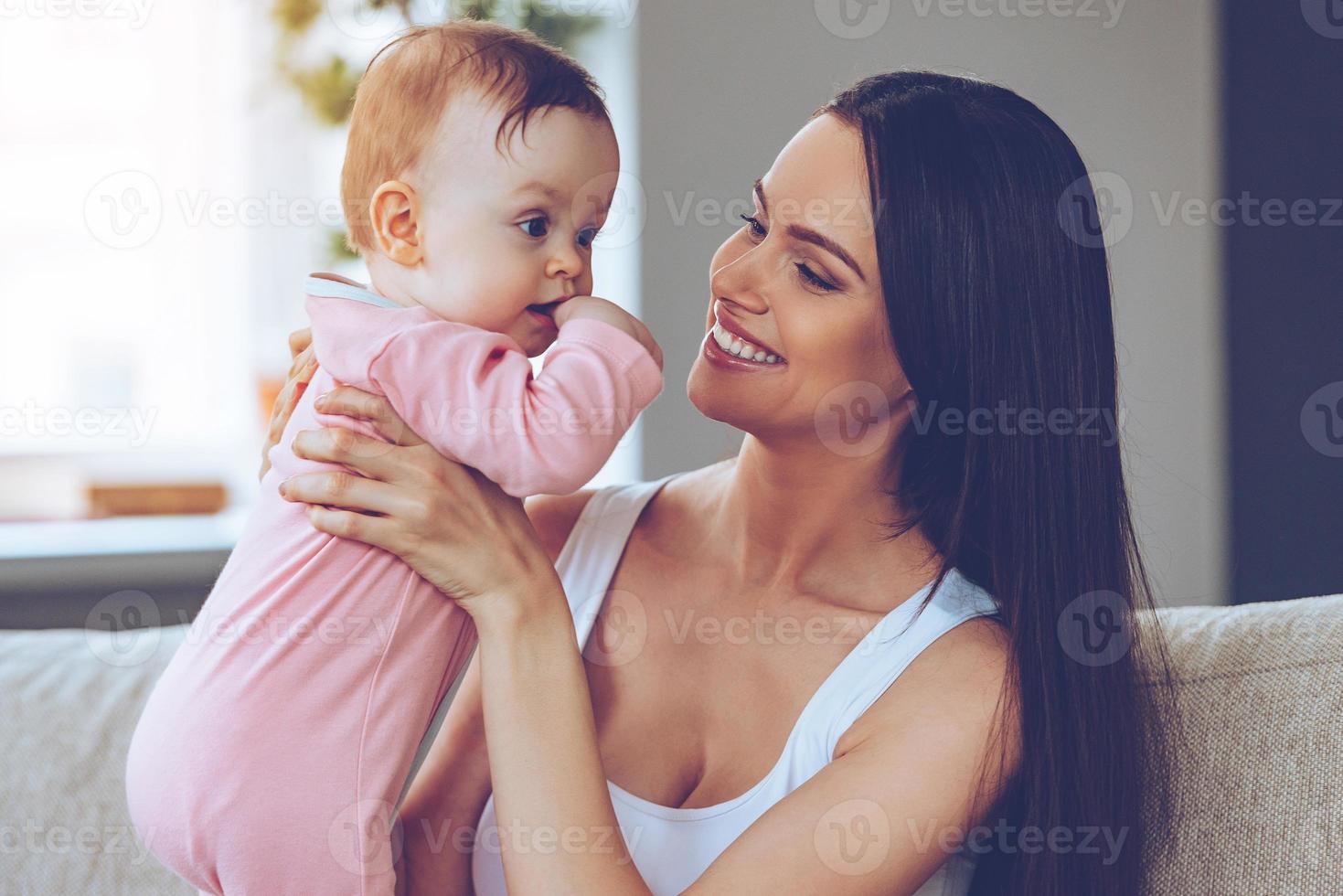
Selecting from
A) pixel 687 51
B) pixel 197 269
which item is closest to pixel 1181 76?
pixel 687 51

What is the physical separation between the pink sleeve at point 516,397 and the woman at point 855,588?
57 millimetres

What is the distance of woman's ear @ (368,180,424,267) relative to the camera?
3.70 ft

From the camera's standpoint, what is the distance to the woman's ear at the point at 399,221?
1.13 meters

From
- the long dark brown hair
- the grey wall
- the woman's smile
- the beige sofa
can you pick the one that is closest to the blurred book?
the grey wall

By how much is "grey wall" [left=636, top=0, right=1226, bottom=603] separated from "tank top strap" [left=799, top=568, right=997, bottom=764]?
191 centimetres

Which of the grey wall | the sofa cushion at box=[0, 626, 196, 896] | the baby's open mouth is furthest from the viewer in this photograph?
the grey wall

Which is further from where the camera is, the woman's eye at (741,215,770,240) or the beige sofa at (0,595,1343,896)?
the woman's eye at (741,215,770,240)

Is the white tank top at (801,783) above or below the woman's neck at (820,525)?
below

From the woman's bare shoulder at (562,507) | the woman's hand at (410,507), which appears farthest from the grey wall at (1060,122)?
the woman's hand at (410,507)

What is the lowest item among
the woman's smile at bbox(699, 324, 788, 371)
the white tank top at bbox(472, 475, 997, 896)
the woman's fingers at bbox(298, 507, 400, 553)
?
the white tank top at bbox(472, 475, 997, 896)

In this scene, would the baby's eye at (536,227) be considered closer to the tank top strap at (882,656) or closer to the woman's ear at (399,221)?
the woman's ear at (399,221)

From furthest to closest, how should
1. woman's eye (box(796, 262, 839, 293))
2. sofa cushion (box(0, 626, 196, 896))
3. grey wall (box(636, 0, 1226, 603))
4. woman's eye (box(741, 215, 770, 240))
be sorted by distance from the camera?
grey wall (box(636, 0, 1226, 603))
sofa cushion (box(0, 626, 196, 896))
woman's eye (box(741, 215, 770, 240))
woman's eye (box(796, 262, 839, 293))

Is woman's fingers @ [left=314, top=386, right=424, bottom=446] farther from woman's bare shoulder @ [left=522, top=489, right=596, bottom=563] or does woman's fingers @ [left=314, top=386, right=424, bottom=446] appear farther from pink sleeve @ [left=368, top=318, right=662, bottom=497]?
woman's bare shoulder @ [left=522, top=489, right=596, bottom=563]

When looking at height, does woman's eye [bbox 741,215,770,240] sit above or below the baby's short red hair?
below
